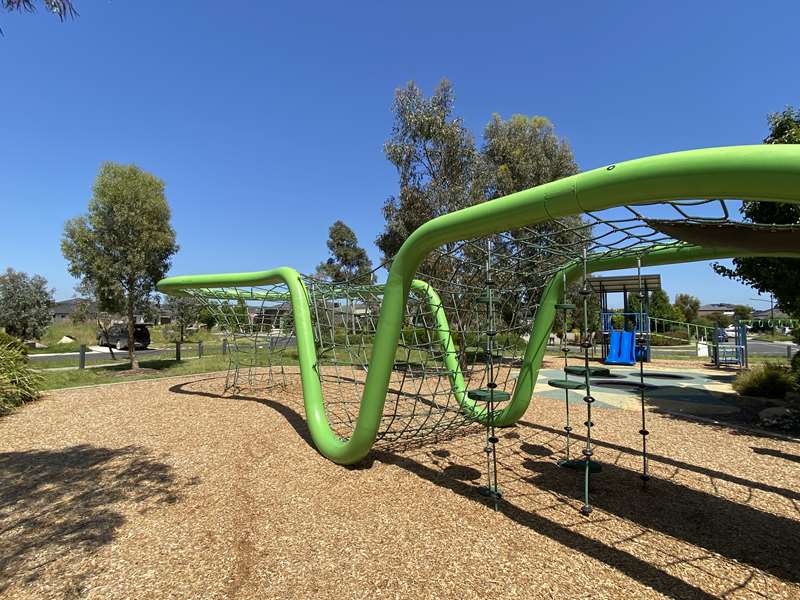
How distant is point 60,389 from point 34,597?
34.8ft

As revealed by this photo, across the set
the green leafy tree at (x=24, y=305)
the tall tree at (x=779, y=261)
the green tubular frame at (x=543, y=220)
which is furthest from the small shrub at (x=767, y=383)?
the green leafy tree at (x=24, y=305)

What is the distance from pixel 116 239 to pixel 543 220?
1566 centimetres

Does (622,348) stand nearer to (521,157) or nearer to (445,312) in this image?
(521,157)

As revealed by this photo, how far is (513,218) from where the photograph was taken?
10.5 ft

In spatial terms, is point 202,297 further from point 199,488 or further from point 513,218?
point 513,218

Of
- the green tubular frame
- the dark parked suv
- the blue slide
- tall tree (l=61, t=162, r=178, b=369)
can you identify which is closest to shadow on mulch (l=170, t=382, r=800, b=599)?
the green tubular frame

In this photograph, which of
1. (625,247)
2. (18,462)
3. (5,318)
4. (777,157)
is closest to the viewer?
(777,157)

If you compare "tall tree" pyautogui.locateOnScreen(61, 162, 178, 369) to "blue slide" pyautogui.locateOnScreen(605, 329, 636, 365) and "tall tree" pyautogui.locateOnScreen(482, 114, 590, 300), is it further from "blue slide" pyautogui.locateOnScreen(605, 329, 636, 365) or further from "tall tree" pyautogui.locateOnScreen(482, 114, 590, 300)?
"blue slide" pyautogui.locateOnScreen(605, 329, 636, 365)

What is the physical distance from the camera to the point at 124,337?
30281 millimetres

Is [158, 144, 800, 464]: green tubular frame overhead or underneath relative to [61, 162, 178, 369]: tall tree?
underneath

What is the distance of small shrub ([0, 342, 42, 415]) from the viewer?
883 centimetres

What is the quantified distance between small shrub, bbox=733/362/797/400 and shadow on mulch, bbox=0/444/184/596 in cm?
1196

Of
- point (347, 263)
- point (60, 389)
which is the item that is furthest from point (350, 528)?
point (347, 263)

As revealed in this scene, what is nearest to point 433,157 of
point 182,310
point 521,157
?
point 521,157
